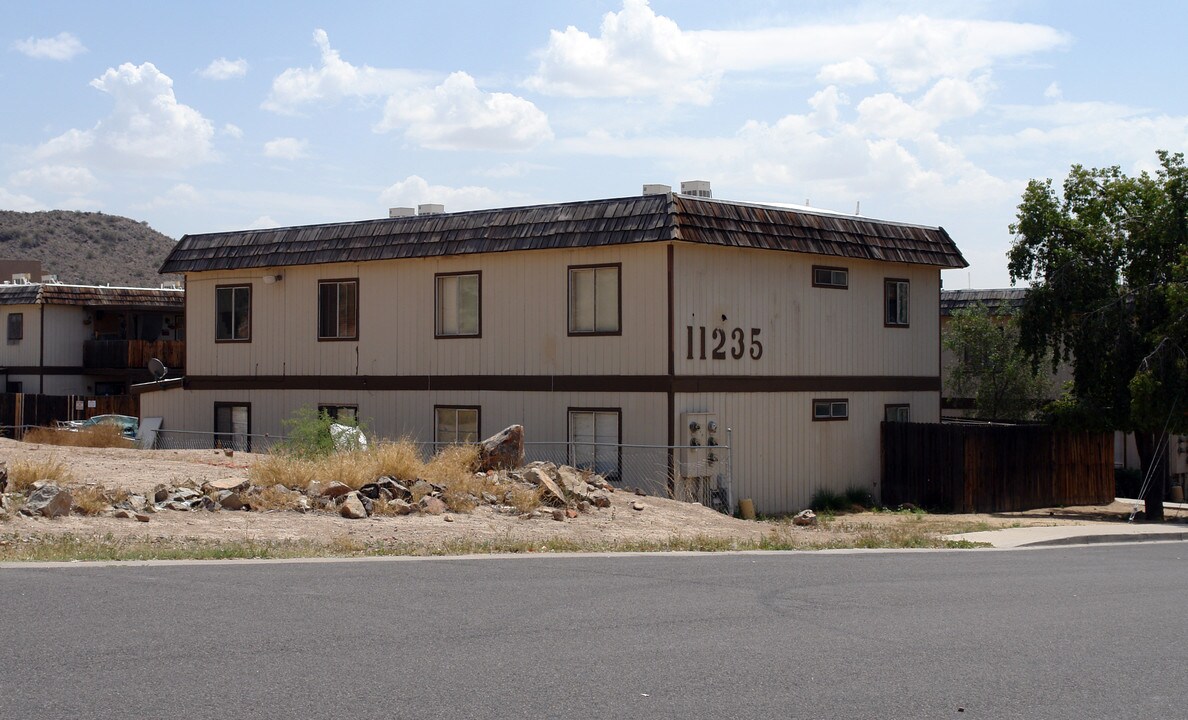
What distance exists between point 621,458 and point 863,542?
7476 millimetres

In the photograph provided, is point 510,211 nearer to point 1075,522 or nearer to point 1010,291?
point 1075,522

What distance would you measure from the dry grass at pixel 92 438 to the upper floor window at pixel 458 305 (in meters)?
8.48

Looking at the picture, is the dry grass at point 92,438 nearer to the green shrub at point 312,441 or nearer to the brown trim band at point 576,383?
the brown trim band at point 576,383

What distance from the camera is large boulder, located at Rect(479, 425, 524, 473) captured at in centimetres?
2133

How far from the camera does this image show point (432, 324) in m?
27.4

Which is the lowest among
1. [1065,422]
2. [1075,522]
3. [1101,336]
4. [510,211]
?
[1075,522]

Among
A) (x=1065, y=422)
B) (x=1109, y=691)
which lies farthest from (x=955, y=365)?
(x=1109, y=691)

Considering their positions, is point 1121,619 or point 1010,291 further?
point 1010,291

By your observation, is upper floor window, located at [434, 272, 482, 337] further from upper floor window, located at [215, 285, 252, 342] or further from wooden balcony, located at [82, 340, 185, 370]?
wooden balcony, located at [82, 340, 185, 370]

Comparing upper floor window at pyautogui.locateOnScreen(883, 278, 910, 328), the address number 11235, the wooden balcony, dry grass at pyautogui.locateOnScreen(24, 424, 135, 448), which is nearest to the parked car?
dry grass at pyautogui.locateOnScreen(24, 424, 135, 448)

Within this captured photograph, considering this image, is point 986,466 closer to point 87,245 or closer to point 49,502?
point 49,502

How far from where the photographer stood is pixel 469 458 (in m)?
21.2

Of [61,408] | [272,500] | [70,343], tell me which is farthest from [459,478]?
[70,343]

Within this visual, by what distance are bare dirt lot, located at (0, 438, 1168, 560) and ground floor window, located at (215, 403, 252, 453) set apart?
6.65m
